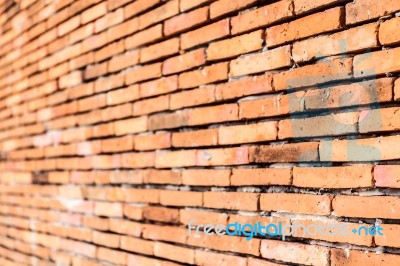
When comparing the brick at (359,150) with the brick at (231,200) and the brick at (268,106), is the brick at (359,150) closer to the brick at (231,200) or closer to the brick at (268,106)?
the brick at (268,106)

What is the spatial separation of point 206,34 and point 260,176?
Answer: 0.72 metres

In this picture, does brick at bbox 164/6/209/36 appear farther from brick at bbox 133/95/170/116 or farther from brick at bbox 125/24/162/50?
brick at bbox 133/95/170/116

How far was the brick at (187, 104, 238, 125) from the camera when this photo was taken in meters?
2.16

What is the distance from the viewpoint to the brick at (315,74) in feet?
5.87

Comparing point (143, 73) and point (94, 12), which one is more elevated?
point (94, 12)

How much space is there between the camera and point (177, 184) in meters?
2.43

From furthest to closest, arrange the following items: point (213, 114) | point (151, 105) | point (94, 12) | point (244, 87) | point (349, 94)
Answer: point (94, 12) < point (151, 105) < point (213, 114) < point (244, 87) < point (349, 94)

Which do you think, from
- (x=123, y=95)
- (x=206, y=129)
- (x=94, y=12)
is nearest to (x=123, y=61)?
(x=123, y=95)

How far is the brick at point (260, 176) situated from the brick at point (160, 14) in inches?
34.3

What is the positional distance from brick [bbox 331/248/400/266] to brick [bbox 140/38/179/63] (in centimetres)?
123

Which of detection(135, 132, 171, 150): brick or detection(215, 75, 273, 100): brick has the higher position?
detection(215, 75, 273, 100): brick

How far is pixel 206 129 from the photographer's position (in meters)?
2.29

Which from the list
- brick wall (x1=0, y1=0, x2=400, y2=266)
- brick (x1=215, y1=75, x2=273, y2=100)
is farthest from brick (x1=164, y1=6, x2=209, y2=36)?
brick (x1=215, y1=75, x2=273, y2=100)

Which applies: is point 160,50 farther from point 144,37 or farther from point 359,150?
point 359,150
